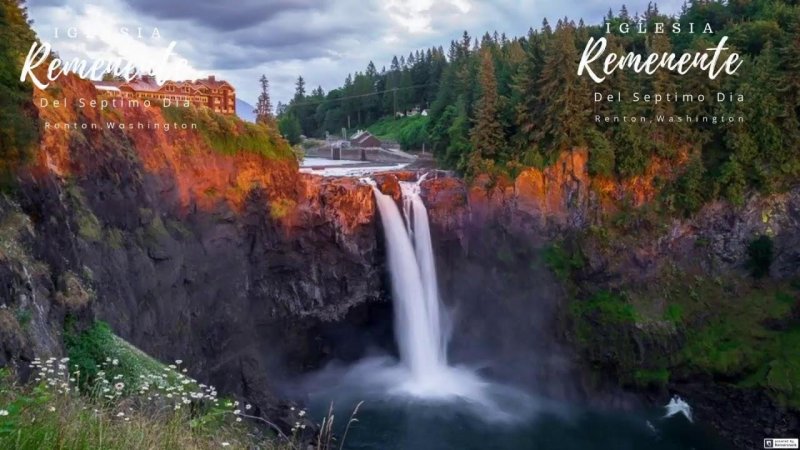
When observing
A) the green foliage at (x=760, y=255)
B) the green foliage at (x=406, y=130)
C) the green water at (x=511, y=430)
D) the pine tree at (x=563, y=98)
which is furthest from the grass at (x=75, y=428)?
the green foliage at (x=406, y=130)

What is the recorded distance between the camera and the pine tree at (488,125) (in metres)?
31.0

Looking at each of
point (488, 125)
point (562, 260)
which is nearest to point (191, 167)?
point (488, 125)

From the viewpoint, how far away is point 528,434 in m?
24.6

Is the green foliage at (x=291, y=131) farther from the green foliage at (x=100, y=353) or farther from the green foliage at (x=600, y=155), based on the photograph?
the green foliage at (x=100, y=353)

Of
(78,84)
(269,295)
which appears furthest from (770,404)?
(78,84)

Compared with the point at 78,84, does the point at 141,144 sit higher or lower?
lower

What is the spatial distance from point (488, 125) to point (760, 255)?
14.1 metres

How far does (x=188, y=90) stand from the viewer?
32312mm

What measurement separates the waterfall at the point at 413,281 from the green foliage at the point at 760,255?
49.3ft

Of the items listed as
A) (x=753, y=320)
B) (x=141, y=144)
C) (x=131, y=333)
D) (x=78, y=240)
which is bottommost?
(x=753, y=320)

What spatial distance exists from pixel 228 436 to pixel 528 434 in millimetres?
18656

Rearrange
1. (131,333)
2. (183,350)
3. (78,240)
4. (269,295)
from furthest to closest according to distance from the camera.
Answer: (269,295) < (183,350) < (131,333) < (78,240)

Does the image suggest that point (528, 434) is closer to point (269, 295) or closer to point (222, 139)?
point (269, 295)

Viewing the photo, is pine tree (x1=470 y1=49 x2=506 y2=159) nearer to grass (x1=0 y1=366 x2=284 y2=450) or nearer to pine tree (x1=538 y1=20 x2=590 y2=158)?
pine tree (x1=538 y1=20 x2=590 y2=158)
